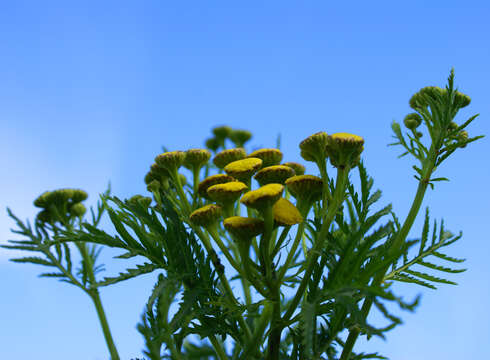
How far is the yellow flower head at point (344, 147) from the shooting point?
48.5 inches

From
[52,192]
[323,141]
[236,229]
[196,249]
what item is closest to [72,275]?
Answer: [52,192]

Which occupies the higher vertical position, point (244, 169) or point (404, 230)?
point (244, 169)

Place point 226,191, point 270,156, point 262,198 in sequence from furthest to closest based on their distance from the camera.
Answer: point 270,156 < point 226,191 < point 262,198

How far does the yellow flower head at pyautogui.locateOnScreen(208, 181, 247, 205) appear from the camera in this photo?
126cm

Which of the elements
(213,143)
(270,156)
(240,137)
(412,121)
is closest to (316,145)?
(270,156)

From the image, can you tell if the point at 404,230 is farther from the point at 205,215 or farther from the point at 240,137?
the point at 240,137

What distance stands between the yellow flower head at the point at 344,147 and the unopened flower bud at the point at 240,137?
1266 mm

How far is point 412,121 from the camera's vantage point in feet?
5.19

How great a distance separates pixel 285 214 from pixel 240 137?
1367 mm

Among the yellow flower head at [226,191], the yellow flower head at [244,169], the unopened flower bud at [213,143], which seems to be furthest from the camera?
the unopened flower bud at [213,143]

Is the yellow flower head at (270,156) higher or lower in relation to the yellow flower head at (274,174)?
higher

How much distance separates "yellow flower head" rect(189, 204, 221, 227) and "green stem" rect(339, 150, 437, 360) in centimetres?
50

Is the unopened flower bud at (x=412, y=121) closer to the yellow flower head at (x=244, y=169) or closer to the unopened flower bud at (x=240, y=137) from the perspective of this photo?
the yellow flower head at (x=244, y=169)

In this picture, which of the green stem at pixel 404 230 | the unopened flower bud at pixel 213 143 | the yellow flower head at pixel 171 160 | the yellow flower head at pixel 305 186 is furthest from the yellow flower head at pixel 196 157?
the unopened flower bud at pixel 213 143
